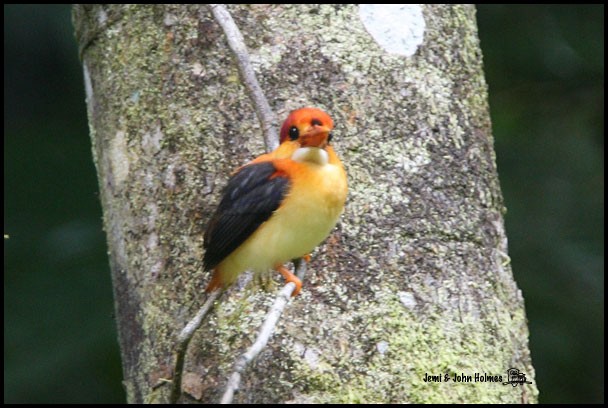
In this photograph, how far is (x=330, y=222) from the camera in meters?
2.73

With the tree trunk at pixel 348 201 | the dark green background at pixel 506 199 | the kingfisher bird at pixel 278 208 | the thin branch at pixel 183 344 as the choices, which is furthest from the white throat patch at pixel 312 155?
the dark green background at pixel 506 199

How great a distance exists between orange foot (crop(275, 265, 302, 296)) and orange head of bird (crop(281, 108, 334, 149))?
1.20 feet

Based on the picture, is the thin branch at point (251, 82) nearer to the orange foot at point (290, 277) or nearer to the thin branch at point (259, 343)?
the orange foot at point (290, 277)

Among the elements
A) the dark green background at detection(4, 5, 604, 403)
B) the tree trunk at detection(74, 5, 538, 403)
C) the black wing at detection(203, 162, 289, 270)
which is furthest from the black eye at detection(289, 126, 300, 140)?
the dark green background at detection(4, 5, 604, 403)

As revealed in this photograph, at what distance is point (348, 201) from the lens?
2.96 m

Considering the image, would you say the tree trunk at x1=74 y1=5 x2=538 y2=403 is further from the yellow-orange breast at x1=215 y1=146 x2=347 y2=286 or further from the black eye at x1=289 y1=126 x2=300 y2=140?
the black eye at x1=289 y1=126 x2=300 y2=140

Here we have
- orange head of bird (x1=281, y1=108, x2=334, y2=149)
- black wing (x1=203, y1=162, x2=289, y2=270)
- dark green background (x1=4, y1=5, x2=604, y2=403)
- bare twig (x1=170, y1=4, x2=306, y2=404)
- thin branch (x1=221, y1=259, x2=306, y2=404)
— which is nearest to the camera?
thin branch (x1=221, y1=259, x2=306, y2=404)

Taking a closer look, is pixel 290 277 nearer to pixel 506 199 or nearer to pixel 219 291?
pixel 219 291

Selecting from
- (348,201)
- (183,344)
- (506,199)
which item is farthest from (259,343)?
(506,199)

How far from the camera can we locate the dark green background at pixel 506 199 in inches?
170

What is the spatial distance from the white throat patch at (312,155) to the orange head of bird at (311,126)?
0.09ft

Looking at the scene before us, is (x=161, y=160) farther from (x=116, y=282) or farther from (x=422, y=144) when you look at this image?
(x=422, y=144)

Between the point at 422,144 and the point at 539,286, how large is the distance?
1.99 metres

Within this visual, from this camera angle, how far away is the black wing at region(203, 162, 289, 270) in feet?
9.23
